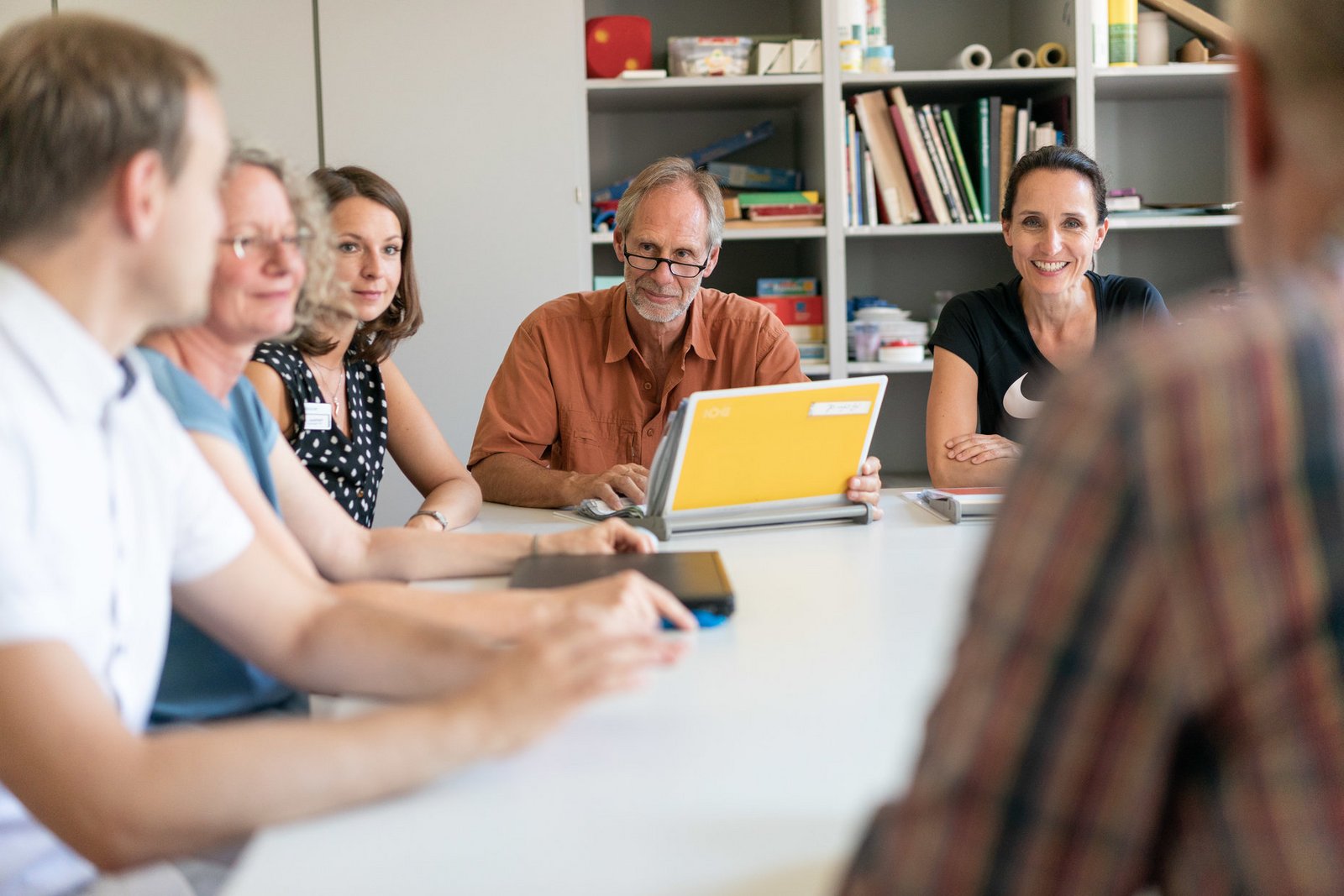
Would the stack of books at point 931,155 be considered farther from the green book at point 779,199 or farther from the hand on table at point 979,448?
the hand on table at point 979,448

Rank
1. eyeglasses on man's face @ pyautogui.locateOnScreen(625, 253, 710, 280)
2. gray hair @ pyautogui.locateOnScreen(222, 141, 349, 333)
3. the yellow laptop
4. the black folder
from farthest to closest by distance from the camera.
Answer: eyeglasses on man's face @ pyautogui.locateOnScreen(625, 253, 710, 280), the yellow laptop, gray hair @ pyautogui.locateOnScreen(222, 141, 349, 333), the black folder

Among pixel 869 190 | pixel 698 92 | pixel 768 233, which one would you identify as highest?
pixel 698 92

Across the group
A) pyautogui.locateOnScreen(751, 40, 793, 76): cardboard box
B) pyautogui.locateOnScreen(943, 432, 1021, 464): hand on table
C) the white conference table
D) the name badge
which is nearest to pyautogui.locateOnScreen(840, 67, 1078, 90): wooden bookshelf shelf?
pyautogui.locateOnScreen(751, 40, 793, 76): cardboard box

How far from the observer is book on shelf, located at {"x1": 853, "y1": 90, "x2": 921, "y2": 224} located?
332cm

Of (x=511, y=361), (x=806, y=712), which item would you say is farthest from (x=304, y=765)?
(x=511, y=361)

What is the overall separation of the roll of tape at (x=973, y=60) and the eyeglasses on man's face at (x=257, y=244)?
242 cm

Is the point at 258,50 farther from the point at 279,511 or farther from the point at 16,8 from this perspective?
the point at 279,511

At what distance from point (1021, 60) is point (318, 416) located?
7.34 feet

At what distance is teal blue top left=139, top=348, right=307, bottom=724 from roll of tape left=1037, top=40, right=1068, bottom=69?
2711mm

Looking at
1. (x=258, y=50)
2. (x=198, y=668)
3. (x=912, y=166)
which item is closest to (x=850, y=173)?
(x=912, y=166)

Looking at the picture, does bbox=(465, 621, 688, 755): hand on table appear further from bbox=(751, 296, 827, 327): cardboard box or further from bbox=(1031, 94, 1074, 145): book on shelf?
bbox=(1031, 94, 1074, 145): book on shelf

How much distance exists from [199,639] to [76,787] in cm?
49

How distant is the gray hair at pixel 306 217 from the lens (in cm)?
139

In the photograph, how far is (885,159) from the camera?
335 centimetres
